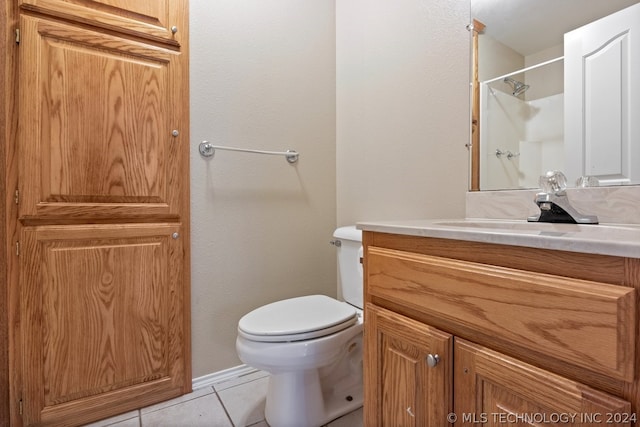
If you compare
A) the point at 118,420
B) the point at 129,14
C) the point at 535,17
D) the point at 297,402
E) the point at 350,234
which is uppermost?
the point at 129,14

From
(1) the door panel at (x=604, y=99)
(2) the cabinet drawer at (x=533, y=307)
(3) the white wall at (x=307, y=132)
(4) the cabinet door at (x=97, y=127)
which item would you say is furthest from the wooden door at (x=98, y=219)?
(1) the door panel at (x=604, y=99)

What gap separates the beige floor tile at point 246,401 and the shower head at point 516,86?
153 cm

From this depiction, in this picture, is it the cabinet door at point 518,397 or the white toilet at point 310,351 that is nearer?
the cabinet door at point 518,397

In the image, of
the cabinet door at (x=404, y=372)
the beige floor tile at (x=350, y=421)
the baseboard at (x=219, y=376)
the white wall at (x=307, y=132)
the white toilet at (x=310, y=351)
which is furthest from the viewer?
the baseboard at (x=219, y=376)

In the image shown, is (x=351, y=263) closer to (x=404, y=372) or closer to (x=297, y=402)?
(x=297, y=402)

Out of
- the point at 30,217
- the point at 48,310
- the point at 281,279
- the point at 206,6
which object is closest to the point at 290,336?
the point at 281,279

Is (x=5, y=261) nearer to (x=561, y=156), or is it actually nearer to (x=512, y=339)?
(x=512, y=339)

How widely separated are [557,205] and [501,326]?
472mm

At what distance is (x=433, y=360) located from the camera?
26.4 inches

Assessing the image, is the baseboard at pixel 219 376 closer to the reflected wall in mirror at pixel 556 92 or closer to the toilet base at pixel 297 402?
the toilet base at pixel 297 402

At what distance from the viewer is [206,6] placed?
1434mm

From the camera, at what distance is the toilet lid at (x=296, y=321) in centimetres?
105

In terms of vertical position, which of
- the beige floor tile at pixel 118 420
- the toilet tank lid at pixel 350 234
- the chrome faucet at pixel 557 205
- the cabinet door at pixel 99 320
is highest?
the chrome faucet at pixel 557 205

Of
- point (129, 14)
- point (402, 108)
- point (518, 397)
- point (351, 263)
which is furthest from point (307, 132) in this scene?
point (518, 397)
